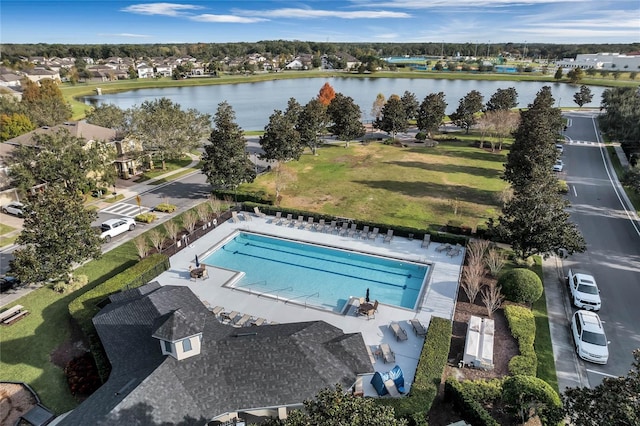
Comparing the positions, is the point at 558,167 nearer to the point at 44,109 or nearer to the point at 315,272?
the point at 315,272

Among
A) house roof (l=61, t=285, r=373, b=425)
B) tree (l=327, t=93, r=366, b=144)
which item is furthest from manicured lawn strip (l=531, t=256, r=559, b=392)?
tree (l=327, t=93, r=366, b=144)

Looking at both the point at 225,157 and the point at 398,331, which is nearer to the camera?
the point at 398,331

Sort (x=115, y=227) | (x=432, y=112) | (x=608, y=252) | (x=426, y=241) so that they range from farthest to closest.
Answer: (x=432, y=112) → (x=115, y=227) → (x=426, y=241) → (x=608, y=252)

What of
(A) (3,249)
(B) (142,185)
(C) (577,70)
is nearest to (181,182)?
(B) (142,185)

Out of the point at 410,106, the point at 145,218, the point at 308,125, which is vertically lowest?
the point at 145,218

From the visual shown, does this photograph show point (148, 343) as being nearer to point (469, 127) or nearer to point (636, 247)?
point (636, 247)

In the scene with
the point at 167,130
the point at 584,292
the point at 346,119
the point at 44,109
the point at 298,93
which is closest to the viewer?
the point at 584,292

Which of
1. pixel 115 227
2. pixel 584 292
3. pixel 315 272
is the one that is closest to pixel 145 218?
pixel 115 227

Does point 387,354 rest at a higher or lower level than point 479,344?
lower
